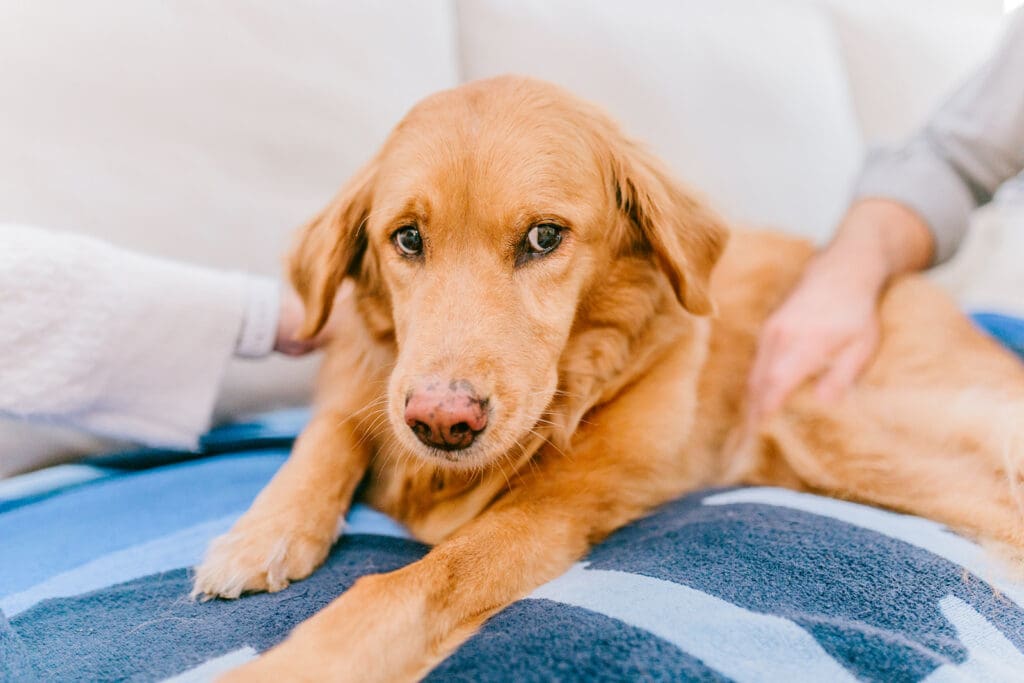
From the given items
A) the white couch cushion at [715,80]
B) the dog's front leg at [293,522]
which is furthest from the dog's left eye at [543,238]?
the white couch cushion at [715,80]

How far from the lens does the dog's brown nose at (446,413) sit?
3.27 ft

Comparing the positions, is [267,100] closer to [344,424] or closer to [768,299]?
[344,424]

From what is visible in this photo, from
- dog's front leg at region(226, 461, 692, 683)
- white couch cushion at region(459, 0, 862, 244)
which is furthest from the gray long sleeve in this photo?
dog's front leg at region(226, 461, 692, 683)

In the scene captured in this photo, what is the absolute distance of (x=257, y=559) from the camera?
105cm

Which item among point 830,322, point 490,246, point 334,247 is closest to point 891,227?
point 830,322

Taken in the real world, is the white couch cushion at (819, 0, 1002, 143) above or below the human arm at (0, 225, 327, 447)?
above

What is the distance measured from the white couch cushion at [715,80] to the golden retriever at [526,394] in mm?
875

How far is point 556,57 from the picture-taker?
2232mm

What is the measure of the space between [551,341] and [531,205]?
249mm

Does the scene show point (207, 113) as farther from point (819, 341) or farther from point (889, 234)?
point (889, 234)

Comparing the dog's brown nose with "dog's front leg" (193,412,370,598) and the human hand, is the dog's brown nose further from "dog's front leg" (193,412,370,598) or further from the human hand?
the human hand

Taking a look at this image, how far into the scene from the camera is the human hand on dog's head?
1.64 m

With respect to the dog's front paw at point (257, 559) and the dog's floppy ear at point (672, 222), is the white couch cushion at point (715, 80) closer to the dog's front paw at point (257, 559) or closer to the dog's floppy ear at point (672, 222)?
the dog's floppy ear at point (672, 222)

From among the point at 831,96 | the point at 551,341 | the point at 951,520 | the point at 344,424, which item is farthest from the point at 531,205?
the point at 831,96
